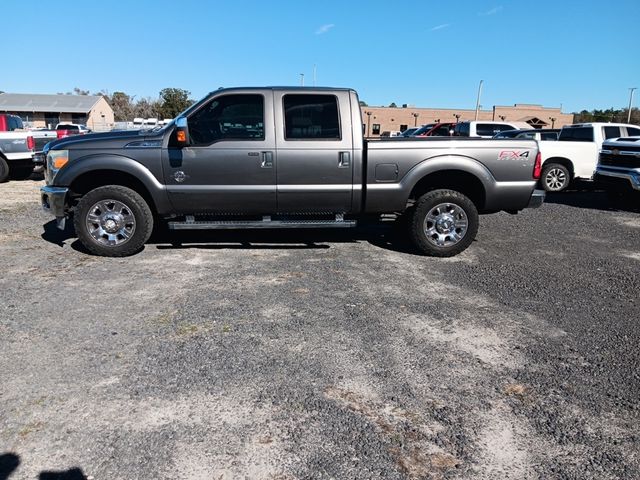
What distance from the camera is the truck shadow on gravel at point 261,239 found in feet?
22.4

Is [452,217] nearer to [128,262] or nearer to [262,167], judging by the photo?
[262,167]

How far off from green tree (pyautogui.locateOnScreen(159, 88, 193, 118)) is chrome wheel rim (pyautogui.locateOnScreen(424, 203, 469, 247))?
7078 cm

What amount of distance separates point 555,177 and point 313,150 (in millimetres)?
9435

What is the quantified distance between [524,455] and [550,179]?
12.0 meters

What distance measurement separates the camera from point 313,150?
20.2ft

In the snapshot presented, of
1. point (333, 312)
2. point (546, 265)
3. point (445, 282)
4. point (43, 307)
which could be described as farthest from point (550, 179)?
point (43, 307)

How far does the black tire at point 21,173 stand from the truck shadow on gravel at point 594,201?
14.6m

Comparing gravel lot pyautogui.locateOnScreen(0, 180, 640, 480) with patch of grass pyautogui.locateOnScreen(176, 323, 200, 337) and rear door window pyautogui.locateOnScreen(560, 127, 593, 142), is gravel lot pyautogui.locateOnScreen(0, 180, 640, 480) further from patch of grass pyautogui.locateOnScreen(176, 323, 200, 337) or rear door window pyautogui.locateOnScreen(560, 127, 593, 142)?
rear door window pyautogui.locateOnScreen(560, 127, 593, 142)

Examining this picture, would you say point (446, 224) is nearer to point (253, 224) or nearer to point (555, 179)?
point (253, 224)

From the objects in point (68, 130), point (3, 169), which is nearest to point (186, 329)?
point (3, 169)

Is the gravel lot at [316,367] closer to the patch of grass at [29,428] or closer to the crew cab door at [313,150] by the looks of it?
the patch of grass at [29,428]

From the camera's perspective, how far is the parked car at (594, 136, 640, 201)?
10172 mm

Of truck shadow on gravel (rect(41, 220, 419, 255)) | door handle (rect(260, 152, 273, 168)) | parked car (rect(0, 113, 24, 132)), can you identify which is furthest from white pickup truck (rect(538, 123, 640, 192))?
parked car (rect(0, 113, 24, 132))

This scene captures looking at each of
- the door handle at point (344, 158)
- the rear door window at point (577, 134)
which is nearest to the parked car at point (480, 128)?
the rear door window at point (577, 134)
